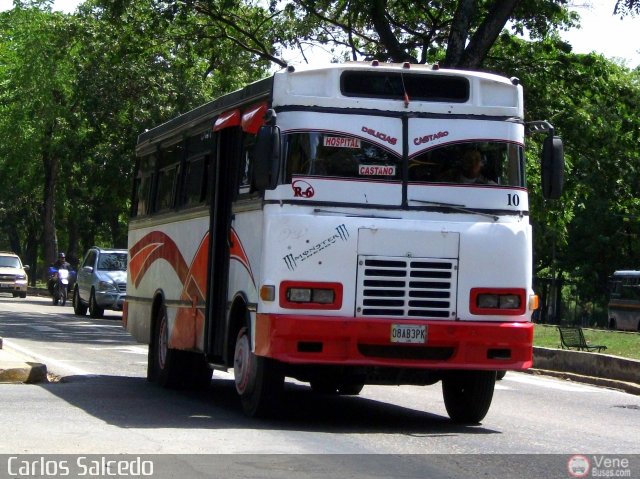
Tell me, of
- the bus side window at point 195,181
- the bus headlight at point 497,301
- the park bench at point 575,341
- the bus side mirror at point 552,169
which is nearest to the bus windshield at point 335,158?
the bus headlight at point 497,301

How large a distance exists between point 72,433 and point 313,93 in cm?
369

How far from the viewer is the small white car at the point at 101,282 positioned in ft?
119

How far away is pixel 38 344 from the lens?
955 inches

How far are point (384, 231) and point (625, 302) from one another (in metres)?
45.4

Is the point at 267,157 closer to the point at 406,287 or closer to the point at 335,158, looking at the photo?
the point at 335,158

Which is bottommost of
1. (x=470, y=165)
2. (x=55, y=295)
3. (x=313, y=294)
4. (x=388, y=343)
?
(x=388, y=343)

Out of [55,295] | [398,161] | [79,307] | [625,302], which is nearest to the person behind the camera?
[398,161]

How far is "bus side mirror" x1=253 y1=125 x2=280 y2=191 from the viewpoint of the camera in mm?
11766

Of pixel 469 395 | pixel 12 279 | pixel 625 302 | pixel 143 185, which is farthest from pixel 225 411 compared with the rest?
pixel 12 279

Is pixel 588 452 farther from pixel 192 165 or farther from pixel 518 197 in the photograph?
pixel 192 165

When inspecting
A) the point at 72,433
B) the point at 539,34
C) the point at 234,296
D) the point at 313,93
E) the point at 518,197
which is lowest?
the point at 72,433

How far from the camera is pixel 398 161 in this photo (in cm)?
1227

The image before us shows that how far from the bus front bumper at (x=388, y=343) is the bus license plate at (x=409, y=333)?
0.01m

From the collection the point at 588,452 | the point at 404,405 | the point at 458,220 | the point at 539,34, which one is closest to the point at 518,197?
the point at 458,220
